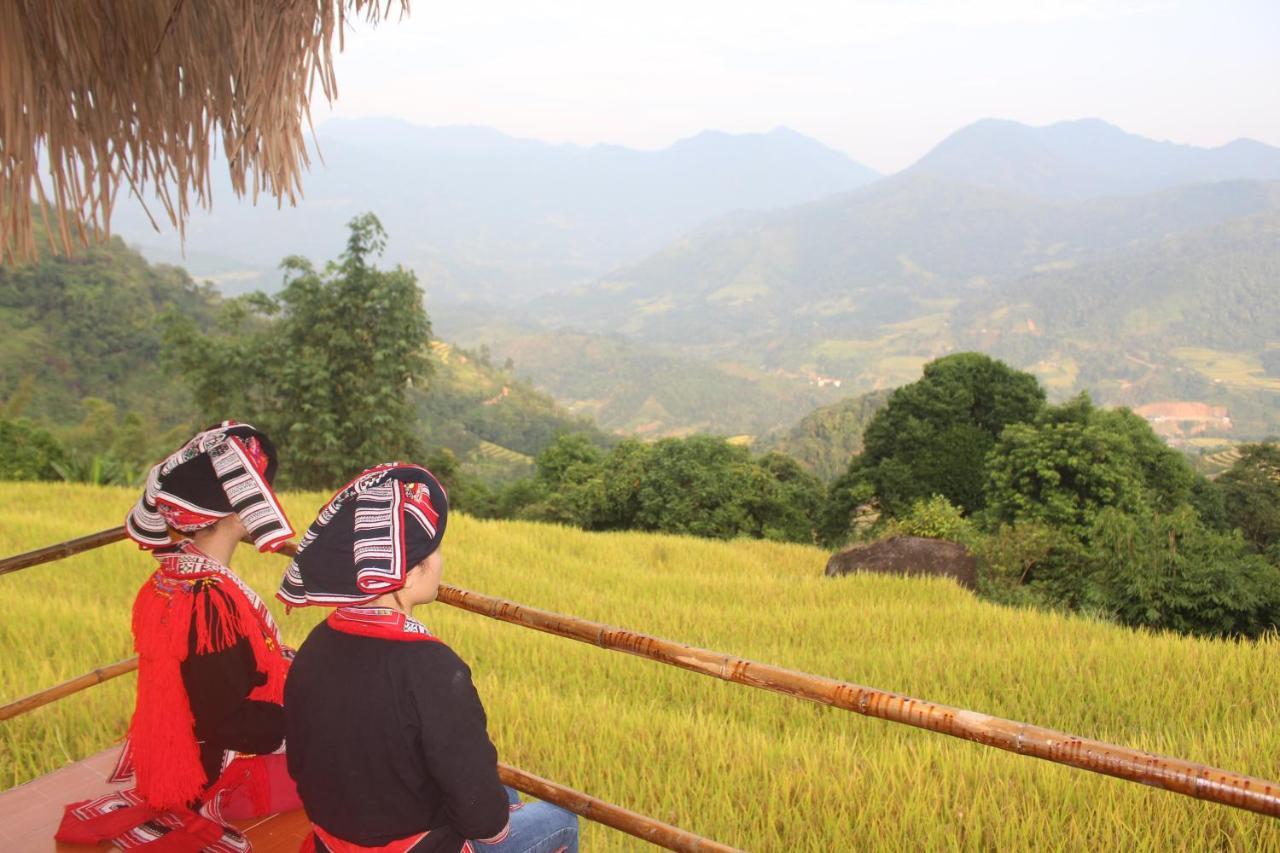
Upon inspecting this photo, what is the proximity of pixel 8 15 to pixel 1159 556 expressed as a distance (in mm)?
8411

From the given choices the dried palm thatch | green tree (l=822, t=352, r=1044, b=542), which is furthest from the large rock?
green tree (l=822, t=352, r=1044, b=542)

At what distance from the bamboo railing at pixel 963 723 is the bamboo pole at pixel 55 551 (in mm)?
1504

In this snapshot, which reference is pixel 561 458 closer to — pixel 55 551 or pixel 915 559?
pixel 915 559

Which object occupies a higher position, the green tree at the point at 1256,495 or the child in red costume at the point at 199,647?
the child in red costume at the point at 199,647

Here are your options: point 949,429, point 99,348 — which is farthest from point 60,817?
point 99,348

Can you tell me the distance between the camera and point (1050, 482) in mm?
15859

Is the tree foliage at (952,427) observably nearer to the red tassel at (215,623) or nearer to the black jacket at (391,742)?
the red tassel at (215,623)

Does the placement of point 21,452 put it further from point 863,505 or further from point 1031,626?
point 863,505

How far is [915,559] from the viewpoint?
916 cm

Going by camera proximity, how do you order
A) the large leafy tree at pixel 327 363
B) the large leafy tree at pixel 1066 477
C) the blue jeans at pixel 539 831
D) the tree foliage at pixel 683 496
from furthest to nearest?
the large leafy tree at pixel 327 363 → the tree foliage at pixel 683 496 → the large leafy tree at pixel 1066 477 → the blue jeans at pixel 539 831

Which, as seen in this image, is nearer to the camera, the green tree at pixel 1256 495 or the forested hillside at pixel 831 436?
the green tree at pixel 1256 495

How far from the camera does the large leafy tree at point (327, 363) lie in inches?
866

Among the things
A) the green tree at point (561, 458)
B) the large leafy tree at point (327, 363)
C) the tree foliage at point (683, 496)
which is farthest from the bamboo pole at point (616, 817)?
the large leafy tree at point (327, 363)

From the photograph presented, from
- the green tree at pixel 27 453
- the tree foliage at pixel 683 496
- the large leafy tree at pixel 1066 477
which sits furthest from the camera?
the tree foliage at pixel 683 496
